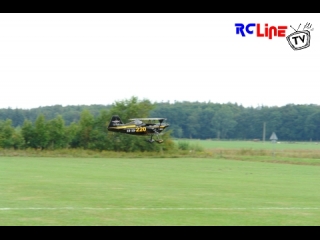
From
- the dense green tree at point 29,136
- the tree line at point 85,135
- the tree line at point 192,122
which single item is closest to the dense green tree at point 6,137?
the tree line at point 85,135

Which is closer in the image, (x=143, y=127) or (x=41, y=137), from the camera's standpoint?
(x=143, y=127)

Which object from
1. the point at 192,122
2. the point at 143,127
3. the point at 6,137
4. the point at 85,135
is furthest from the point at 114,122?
the point at 192,122

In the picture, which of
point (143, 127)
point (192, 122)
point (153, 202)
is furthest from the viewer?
point (192, 122)

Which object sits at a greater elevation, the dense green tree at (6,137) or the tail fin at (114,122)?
the tail fin at (114,122)

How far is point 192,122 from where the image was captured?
228 feet

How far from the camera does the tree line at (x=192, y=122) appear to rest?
65.9m

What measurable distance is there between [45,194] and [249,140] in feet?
186

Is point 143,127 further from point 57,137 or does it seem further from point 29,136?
point 29,136

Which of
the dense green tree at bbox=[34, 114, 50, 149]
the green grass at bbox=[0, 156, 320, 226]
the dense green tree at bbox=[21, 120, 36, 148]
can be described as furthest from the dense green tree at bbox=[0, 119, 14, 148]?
the green grass at bbox=[0, 156, 320, 226]

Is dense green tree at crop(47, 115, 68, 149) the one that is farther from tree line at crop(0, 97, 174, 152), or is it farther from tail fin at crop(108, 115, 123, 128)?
tail fin at crop(108, 115, 123, 128)

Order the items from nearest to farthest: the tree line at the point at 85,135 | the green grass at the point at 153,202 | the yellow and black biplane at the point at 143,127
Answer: the green grass at the point at 153,202 < the yellow and black biplane at the point at 143,127 < the tree line at the point at 85,135

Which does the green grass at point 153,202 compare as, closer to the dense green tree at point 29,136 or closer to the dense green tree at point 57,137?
the dense green tree at point 57,137

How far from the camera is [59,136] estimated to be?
6612 centimetres
